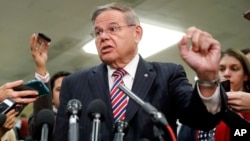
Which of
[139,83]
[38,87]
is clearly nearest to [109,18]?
[139,83]

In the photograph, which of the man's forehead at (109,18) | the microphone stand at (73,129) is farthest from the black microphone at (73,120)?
the man's forehead at (109,18)

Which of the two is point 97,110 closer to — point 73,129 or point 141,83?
point 73,129

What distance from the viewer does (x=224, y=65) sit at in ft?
8.22

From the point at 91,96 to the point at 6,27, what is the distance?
3861mm

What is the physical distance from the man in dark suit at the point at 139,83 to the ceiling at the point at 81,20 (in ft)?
8.88

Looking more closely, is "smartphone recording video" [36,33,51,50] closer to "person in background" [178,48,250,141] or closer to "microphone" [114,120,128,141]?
"person in background" [178,48,250,141]

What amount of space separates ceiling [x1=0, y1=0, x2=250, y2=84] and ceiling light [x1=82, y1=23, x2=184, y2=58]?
0.12 m

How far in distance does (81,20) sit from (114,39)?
3.33m

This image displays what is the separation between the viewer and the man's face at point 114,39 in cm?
190

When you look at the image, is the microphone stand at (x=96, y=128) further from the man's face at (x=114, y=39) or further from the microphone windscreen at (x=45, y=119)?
the man's face at (x=114, y=39)

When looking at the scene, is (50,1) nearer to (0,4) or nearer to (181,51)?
(0,4)

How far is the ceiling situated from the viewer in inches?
186

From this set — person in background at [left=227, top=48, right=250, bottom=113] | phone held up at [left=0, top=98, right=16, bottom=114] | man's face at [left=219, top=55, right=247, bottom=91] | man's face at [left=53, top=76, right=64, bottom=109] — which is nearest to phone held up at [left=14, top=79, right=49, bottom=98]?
phone held up at [left=0, top=98, right=16, bottom=114]

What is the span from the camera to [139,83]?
5.91 ft
